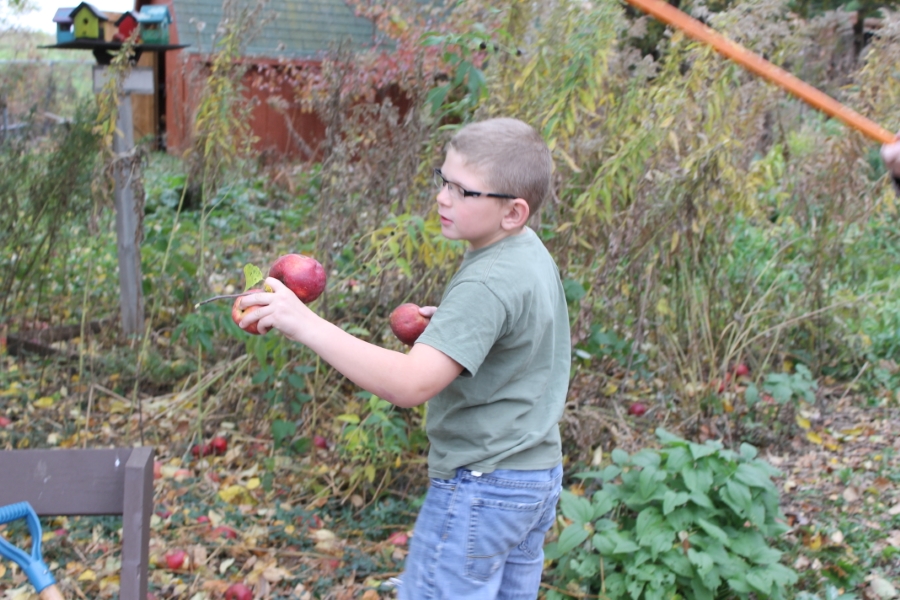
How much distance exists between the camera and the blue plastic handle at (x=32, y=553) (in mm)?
1537

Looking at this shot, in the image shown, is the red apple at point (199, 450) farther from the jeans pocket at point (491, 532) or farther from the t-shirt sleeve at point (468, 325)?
the t-shirt sleeve at point (468, 325)

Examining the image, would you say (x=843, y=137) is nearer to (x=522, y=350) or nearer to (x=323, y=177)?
(x=323, y=177)

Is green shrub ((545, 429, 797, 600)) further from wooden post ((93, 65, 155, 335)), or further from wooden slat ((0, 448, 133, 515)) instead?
wooden post ((93, 65, 155, 335))

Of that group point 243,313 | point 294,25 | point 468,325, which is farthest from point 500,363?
point 294,25

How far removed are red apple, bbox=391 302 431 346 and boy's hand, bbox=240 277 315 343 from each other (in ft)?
1.46

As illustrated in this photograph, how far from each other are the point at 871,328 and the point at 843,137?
1.27m

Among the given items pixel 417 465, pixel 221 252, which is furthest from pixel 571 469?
pixel 221 252

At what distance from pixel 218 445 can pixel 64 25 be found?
2.43 meters

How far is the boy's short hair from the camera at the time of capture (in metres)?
1.83

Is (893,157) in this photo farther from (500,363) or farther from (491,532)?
(491,532)

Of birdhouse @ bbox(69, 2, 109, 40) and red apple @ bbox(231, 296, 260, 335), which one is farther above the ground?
birdhouse @ bbox(69, 2, 109, 40)

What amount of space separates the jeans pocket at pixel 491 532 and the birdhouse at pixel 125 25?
3.64 m

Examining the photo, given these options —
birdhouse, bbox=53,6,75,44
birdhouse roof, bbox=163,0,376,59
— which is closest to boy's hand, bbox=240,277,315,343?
birdhouse, bbox=53,6,75,44

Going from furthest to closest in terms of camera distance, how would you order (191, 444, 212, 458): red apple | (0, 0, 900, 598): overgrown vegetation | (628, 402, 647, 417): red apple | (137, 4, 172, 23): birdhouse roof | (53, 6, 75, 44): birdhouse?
(137, 4, 172, 23): birdhouse roof → (53, 6, 75, 44): birdhouse → (628, 402, 647, 417): red apple → (191, 444, 212, 458): red apple → (0, 0, 900, 598): overgrown vegetation
